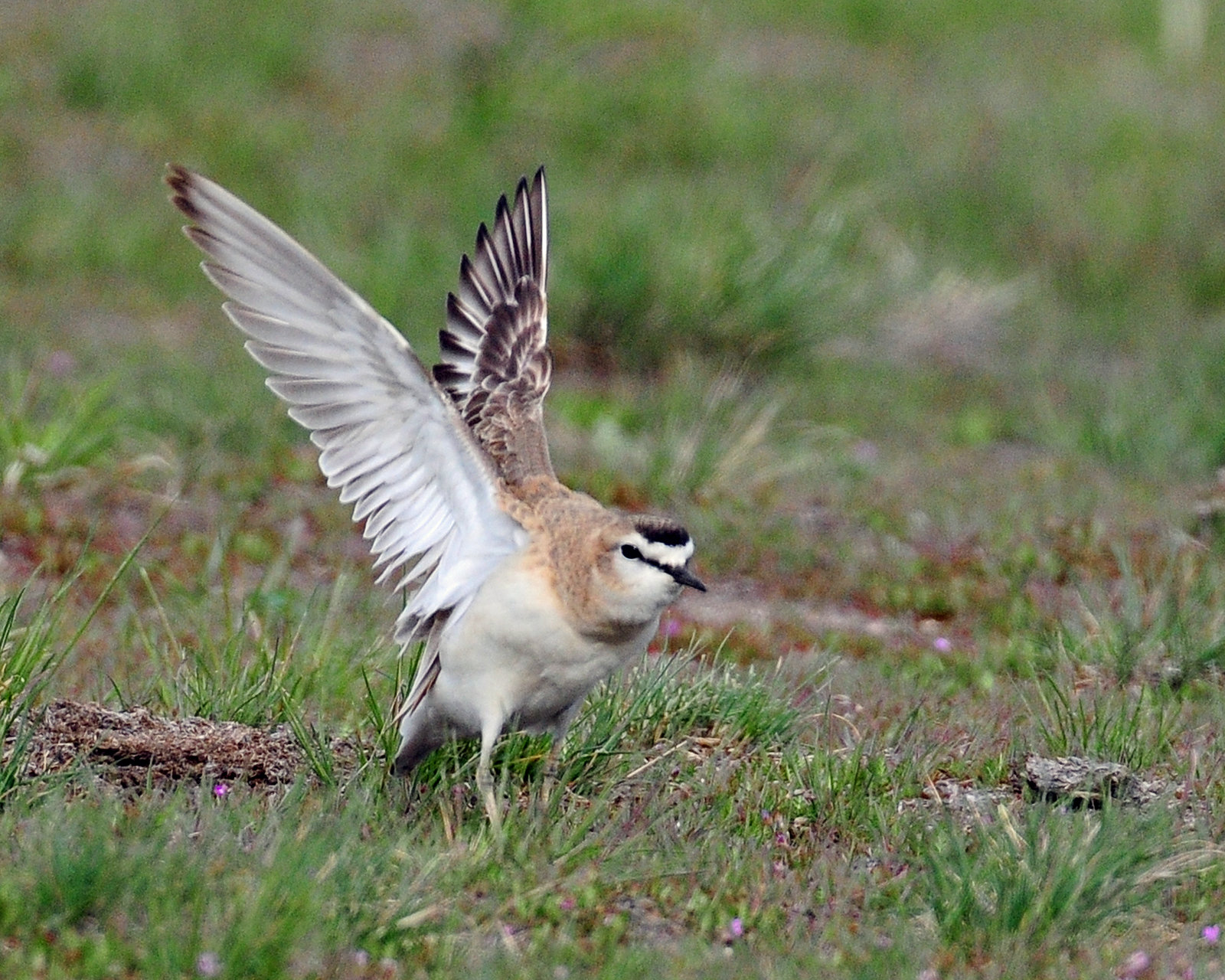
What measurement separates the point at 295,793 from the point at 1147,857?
2.09 m

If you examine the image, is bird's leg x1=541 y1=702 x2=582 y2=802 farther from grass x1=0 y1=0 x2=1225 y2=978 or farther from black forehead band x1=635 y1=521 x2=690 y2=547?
black forehead band x1=635 y1=521 x2=690 y2=547

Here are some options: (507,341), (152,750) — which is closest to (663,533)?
(507,341)

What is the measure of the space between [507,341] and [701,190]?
707cm

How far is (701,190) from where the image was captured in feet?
41.2

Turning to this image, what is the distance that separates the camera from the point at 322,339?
5.06 m

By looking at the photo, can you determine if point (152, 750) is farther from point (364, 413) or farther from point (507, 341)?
point (507, 341)

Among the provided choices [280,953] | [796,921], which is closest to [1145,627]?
[796,921]

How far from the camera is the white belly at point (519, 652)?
4848 millimetres

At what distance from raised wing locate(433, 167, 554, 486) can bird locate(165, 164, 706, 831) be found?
126 millimetres

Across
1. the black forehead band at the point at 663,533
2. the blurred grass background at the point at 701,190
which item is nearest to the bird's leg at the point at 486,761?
the black forehead band at the point at 663,533

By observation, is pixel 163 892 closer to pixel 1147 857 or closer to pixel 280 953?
pixel 280 953

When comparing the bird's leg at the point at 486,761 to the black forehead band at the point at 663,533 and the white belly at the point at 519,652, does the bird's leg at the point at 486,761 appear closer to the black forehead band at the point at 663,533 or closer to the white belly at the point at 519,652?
the white belly at the point at 519,652

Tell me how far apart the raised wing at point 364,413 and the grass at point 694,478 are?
0.41 meters

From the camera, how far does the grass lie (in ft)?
14.2
